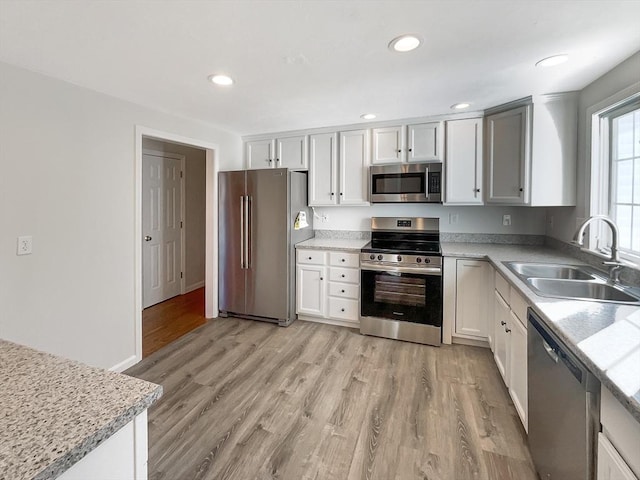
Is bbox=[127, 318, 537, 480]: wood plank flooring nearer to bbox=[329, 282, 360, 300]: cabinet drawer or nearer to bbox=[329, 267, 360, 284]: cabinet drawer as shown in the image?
bbox=[329, 282, 360, 300]: cabinet drawer

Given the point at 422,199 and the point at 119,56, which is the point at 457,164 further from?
the point at 119,56

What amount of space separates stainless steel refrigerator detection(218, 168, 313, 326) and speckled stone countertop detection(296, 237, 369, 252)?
0.15 m

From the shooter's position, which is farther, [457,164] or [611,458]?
[457,164]

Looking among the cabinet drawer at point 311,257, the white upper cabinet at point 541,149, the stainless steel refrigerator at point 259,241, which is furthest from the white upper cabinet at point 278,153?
the white upper cabinet at point 541,149

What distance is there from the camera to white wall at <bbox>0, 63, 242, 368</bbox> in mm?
1896

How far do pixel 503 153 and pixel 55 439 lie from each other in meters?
3.27

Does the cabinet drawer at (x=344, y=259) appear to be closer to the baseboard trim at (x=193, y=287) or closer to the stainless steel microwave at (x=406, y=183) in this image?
the stainless steel microwave at (x=406, y=183)

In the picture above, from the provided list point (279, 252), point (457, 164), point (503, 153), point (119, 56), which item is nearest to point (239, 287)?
point (279, 252)

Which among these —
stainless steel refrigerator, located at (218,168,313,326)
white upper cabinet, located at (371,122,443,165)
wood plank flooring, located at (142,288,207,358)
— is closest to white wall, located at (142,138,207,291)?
wood plank flooring, located at (142,288,207,358)

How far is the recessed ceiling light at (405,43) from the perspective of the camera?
1612mm

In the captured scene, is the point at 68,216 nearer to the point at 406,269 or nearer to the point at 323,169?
the point at 323,169

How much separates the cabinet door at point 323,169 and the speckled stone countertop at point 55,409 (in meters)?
2.95

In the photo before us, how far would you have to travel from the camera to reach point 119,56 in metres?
1.81

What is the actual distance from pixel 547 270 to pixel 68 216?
3.36 m
